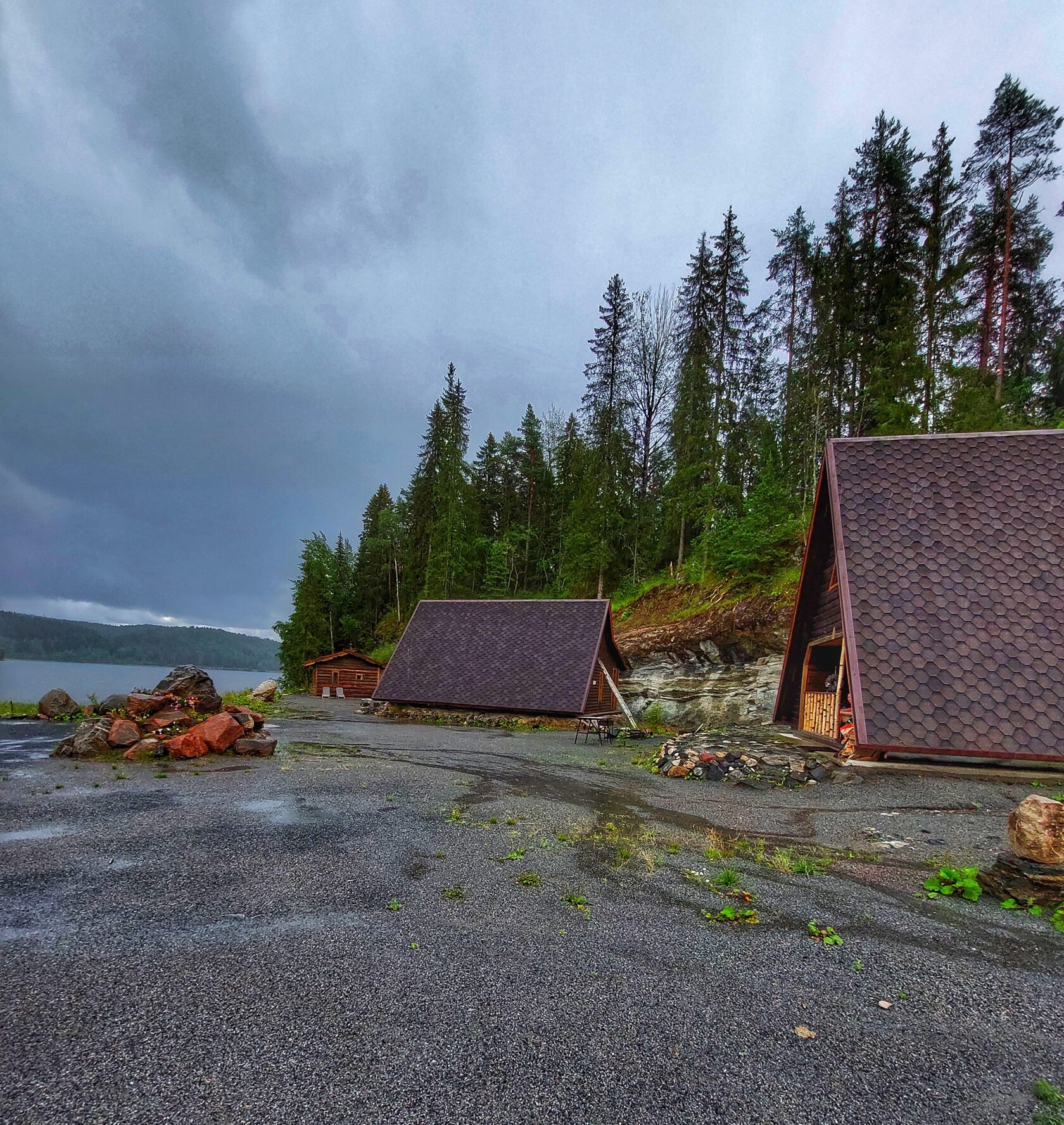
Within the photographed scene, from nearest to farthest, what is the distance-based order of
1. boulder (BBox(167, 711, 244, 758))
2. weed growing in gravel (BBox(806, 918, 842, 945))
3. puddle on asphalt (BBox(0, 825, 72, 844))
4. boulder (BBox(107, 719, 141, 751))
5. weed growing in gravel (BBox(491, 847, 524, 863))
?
weed growing in gravel (BBox(806, 918, 842, 945)), weed growing in gravel (BBox(491, 847, 524, 863)), puddle on asphalt (BBox(0, 825, 72, 844)), boulder (BBox(167, 711, 244, 758)), boulder (BBox(107, 719, 141, 751))

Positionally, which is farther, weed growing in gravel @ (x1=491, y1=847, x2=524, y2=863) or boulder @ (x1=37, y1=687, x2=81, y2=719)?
boulder @ (x1=37, y1=687, x2=81, y2=719)

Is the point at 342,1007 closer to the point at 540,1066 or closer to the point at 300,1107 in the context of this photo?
the point at 300,1107

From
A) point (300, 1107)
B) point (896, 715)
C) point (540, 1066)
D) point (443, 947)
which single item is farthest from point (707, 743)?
point (300, 1107)

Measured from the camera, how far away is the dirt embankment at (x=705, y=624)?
1767 centimetres

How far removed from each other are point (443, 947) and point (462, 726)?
15.0 metres

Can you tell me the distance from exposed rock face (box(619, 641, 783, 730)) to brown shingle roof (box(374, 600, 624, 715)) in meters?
1.68

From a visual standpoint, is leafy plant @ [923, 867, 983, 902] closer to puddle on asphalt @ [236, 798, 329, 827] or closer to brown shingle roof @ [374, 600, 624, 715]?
puddle on asphalt @ [236, 798, 329, 827]

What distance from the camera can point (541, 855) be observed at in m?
5.14

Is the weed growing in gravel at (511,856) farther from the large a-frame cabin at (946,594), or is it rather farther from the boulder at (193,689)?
the boulder at (193,689)

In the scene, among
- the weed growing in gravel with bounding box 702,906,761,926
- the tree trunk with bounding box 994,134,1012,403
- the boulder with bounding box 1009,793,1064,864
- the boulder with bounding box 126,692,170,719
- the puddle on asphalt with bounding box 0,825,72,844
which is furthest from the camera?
the tree trunk with bounding box 994,134,1012,403

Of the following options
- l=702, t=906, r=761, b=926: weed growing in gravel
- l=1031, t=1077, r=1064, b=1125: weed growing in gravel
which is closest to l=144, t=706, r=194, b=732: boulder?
l=702, t=906, r=761, b=926: weed growing in gravel

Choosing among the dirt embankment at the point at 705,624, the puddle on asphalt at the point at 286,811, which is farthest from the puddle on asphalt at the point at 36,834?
the dirt embankment at the point at 705,624

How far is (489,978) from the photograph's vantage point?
3.06m

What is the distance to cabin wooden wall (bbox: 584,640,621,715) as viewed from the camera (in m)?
19.2
